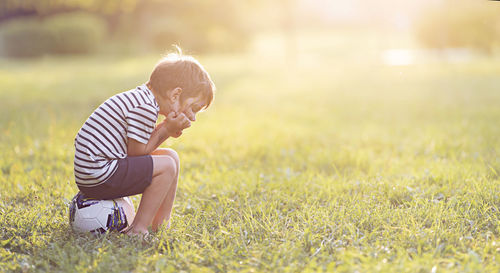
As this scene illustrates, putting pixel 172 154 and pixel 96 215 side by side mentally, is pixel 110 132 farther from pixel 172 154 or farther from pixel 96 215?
pixel 96 215

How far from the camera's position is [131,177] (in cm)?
301

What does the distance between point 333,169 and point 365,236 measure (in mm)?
1820

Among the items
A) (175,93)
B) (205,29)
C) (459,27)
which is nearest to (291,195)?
(175,93)

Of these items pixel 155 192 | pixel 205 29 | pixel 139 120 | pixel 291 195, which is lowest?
pixel 291 195

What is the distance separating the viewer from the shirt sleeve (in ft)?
9.68

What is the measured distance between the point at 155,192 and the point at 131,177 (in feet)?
0.59

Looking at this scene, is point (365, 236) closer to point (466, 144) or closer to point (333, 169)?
point (333, 169)

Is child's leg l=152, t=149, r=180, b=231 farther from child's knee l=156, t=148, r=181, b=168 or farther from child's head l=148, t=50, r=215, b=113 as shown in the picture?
child's head l=148, t=50, r=215, b=113

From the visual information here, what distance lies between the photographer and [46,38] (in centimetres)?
2586

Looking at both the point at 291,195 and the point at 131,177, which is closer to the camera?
the point at 131,177

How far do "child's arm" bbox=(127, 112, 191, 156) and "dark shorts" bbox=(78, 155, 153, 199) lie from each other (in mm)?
48

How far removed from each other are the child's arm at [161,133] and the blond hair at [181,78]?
0.17 m

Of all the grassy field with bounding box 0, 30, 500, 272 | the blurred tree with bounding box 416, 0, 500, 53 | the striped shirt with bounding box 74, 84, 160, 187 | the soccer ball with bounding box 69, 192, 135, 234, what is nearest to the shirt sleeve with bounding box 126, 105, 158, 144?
the striped shirt with bounding box 74, 84, 160, 187

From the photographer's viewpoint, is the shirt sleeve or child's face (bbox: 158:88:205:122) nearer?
the shirt sleeve
